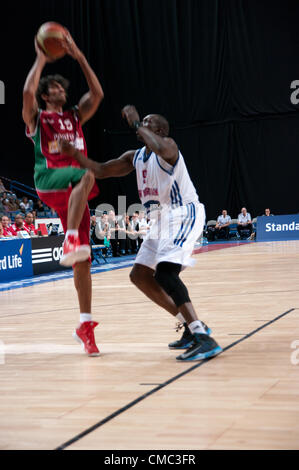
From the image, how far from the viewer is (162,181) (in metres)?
4.58

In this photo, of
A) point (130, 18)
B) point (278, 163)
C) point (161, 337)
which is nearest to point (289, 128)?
point (278, 163)

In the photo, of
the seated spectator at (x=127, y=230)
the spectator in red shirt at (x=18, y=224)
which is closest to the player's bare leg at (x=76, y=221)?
the spectator in red shirt at (x=18, y=224)

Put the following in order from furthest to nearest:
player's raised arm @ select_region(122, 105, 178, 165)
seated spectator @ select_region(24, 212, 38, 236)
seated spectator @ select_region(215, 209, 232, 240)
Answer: seated spectator @ select_region(215, 209, 232, 240)
seated spectator @ select_region(24, 212, 38, 236)
player's raised arm @ select_region(122, 105, 178, 165)

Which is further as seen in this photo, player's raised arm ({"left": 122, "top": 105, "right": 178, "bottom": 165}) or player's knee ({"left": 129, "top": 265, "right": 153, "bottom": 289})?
player's knee ({"left": 129, "top": 265, "right": 153, "bottom": 289})

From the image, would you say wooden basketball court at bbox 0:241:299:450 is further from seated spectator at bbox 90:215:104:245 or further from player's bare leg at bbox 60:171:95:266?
seated spectator at bbox 90:215:104:245

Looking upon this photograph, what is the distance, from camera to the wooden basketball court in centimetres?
278

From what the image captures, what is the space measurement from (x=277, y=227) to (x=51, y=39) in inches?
739

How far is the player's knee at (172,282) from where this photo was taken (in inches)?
174

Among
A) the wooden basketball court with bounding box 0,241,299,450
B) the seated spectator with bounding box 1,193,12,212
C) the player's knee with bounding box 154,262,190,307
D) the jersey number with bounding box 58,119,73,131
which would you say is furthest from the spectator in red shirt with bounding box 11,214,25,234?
the player's knee with bounding box 154,262,190,307

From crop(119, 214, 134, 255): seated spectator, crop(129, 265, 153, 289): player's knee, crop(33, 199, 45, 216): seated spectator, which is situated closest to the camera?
crop(129, 265, 153, 289): player's knee

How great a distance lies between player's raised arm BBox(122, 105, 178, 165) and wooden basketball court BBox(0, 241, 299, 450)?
1.38 meters

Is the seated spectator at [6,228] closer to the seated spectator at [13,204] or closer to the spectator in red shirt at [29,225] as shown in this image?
the spectator in red shirt at [29,225]

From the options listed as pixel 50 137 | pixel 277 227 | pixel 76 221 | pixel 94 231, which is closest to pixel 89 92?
pixel 50 137

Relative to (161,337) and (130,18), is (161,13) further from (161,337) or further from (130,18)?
(161,337)
